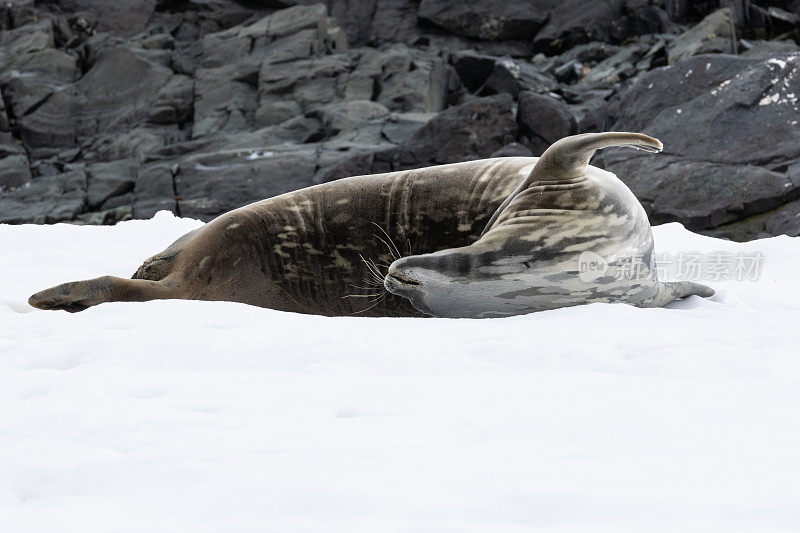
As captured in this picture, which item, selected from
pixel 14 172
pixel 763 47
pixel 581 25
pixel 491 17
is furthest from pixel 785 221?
pixel 491 17

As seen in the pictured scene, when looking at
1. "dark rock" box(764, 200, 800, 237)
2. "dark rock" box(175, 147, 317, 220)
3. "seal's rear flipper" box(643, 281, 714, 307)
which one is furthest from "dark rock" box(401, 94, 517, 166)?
"seal's rear flipper" box(643, 281, 714, 307)

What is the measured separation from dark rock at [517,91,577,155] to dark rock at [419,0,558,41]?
419 inches

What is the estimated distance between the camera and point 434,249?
11.8ft

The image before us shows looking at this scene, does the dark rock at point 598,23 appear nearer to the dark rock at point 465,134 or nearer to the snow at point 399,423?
the dark rock at point 465,134

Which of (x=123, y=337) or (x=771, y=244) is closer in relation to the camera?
(x=123, y=337)

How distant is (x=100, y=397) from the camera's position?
190cm

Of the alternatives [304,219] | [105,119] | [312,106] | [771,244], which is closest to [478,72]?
[312,106]

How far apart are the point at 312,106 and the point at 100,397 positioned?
16.1m

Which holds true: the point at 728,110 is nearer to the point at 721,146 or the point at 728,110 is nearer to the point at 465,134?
the point at 721,146

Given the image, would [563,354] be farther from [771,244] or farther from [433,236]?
[771,244]

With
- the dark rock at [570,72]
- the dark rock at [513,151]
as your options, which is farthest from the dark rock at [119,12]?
the dark rock at [513,151]

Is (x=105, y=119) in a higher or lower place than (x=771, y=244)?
lower

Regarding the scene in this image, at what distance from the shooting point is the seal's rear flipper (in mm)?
3420

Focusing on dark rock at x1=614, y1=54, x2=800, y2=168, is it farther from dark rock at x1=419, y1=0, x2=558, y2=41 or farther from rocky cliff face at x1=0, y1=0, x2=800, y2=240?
dark rock at x1=419, y1=0, x2=558, y2=41
